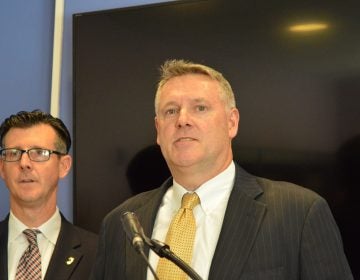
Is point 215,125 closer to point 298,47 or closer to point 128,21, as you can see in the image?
point 298,47

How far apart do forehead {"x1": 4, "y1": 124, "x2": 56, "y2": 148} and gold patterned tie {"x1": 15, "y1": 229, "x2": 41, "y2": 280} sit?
0.36 m

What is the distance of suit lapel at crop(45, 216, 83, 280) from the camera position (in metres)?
1.90

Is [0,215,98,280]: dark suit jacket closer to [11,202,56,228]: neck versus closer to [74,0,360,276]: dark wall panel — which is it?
[11,202,56,228]: neck

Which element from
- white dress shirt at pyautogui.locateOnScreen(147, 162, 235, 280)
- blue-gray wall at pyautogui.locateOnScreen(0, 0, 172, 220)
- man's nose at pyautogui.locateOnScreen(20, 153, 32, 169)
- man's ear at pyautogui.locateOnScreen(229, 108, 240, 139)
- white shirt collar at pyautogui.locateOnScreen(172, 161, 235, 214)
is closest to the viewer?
white dress shirt at pyautogui.locateOnScreen(147, 162, 235, 280)

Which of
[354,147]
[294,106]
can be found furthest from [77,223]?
[354,147]

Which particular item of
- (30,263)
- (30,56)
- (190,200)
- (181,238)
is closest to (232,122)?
(190,200)

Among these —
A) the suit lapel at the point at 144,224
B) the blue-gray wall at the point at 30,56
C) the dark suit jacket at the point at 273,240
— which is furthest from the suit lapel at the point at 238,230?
the blue-gray wall at the point at 30,56

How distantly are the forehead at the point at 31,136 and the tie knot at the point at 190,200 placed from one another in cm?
72

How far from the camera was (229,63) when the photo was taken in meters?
2.05

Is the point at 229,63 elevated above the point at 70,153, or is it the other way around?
the point at 229,63

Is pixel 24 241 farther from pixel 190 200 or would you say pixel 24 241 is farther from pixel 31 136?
pixel 190 200

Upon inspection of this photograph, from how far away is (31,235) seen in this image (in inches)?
77.5

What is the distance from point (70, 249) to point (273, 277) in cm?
90

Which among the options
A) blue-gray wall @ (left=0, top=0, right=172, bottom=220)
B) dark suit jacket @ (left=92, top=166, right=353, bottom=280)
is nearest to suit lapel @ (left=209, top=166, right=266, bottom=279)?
dark suit jacket @ (left=92, top=166, right=353, bottom=280)
